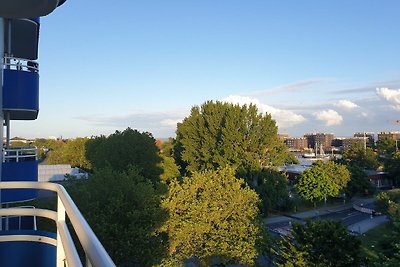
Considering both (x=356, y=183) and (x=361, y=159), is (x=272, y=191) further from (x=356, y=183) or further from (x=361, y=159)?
(x=361, y=159)

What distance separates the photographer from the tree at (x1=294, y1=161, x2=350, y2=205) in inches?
1534

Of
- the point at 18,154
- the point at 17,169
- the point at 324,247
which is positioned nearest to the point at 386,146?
the point at 324,247

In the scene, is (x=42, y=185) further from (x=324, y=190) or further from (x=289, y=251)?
(x=324, y=190)

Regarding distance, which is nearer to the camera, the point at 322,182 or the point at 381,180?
the point at 322,182

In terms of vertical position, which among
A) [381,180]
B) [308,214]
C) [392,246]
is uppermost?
[392,246]

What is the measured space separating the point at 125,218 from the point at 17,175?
252 inches

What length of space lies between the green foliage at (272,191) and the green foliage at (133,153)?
32.1ft

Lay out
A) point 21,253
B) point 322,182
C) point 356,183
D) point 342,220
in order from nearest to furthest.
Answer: point 21,253, point 342,220, point 322,182, point 356,183

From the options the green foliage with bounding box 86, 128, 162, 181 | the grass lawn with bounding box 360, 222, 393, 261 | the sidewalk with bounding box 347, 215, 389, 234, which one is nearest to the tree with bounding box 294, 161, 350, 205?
the sidewalk with bounding box 347, 215, 389, 234

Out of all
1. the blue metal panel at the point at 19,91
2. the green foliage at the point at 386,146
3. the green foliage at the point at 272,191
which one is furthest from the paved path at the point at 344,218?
the green foliage at the point at 386,146

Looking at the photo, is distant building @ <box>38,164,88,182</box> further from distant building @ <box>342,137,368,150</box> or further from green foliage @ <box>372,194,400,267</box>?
distant building @ <box>342,137,368,150</box>

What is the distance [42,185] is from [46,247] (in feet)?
2.84

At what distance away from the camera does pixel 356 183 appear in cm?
4203

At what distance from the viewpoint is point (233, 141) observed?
1519 inches
